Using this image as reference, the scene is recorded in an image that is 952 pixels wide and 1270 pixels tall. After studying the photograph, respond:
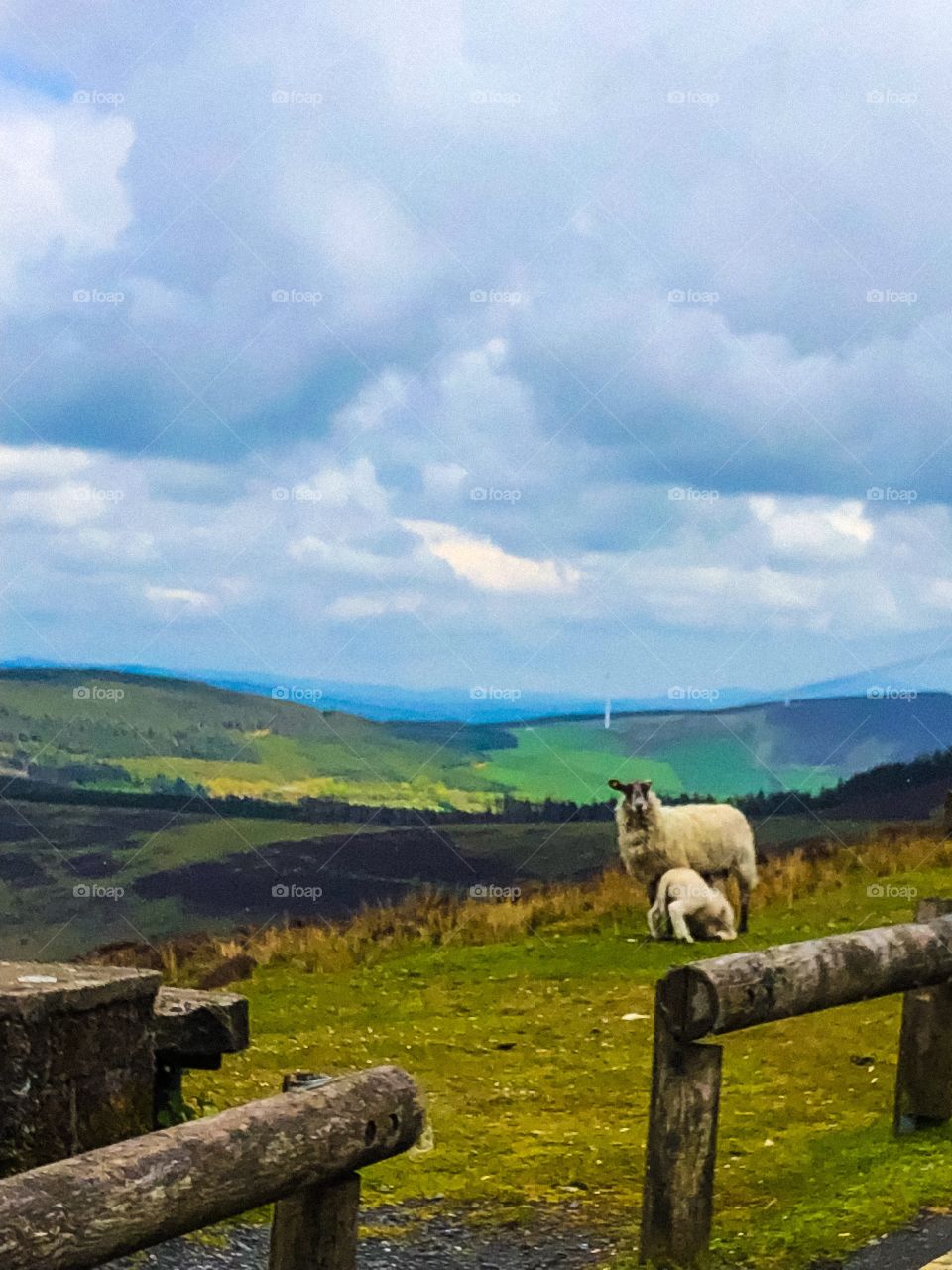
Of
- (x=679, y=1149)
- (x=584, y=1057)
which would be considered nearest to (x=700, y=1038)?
(x=679, y=1149)

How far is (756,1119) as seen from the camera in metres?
8.98

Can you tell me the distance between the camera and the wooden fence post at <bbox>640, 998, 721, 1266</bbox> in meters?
5.93

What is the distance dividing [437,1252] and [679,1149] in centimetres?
156

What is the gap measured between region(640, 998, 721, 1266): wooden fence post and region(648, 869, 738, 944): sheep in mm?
9009

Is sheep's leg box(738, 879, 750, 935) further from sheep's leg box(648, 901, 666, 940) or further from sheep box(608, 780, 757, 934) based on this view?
sheep's leg box(648, 901, 666, 940)

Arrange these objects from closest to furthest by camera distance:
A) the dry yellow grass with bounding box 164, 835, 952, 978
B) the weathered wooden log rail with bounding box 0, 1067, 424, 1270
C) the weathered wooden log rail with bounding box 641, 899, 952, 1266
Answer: the weathered wooden log rail with bounding box 0, 1067, 424, 1270 → the weathered wooden log rail with bounding box 641, 899, 952, 1266 → the dry yellow grass with bounding box 164, 835, 952, 978

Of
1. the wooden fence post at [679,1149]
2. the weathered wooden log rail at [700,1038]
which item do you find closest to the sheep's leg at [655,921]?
the weathered wooden log rail at [700,1038]

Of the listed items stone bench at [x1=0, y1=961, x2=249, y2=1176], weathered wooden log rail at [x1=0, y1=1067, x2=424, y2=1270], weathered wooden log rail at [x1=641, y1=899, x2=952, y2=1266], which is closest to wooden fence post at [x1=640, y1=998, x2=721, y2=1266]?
weathered wooden log rail at [x1=641, y1=899, x2=952, y2=1266]

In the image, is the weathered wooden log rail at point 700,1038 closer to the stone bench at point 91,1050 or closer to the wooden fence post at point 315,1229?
the wooden fence post at point 315,1229

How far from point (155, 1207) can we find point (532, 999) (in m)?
9.82

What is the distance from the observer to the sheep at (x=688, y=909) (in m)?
15.1

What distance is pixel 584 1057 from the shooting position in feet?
36.9

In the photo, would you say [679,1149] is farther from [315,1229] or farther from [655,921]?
[655,921]

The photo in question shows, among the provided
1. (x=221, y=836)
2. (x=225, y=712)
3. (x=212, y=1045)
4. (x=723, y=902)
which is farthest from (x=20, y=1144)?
(x=225, y=712)
